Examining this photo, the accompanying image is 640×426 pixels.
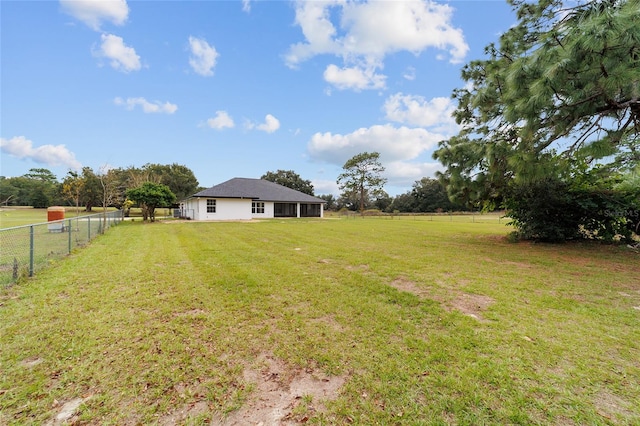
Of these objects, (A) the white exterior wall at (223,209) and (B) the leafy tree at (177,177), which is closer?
(A) the white exterior wall at (223,209)

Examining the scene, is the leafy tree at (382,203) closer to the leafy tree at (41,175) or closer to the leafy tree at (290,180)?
the leafy tree at (290,180)

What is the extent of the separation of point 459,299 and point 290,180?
52191mm

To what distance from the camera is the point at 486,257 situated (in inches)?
297

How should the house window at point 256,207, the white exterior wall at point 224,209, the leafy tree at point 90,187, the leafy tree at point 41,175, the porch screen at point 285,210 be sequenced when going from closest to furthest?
the white exterior wall at point 224,209
the house window at point 256,207
the porch screen at point 285,210
the leafy tree at point 90,187
the leafy tree at point 41,175

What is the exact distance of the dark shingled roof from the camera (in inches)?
1029

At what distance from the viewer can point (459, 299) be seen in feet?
13.6

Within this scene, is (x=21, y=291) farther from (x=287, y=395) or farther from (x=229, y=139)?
(x=229, y=139)

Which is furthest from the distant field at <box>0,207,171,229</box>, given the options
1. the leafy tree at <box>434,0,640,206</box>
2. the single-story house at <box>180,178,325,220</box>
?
the leafy tree at <box>434,0,640,206</box>

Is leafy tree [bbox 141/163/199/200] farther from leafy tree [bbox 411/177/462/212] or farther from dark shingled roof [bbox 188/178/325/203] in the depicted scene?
leafy tree [bbox 411/177/462/212]

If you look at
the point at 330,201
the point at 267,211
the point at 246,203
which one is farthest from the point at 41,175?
the point at 330,201

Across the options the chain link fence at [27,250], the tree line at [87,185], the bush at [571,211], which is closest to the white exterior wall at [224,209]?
the tree line at [87,185]

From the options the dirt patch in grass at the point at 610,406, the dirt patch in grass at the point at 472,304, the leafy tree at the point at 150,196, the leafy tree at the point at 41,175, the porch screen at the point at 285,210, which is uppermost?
the leafy tree at the point at 41,175

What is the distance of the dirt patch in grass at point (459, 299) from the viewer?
147 inches

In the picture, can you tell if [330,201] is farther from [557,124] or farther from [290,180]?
[557,124]
